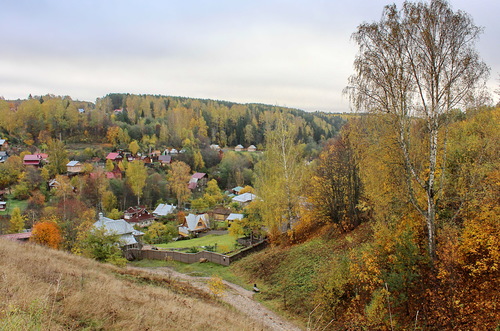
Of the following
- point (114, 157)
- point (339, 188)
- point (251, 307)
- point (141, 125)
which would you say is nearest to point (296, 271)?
point (251, 307)

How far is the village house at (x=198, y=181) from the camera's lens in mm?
60109

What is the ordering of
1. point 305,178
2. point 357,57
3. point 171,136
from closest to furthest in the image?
point 357,57 < point 305,178 < point 171,136

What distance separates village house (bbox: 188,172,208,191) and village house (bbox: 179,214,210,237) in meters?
18.5

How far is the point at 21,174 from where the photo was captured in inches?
1941

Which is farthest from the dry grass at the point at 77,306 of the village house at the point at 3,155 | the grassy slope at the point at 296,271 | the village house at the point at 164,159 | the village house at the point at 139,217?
the village house at the point at 3,155

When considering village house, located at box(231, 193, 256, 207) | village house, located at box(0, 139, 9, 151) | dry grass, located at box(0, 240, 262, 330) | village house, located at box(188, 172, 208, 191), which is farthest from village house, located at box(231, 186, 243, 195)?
village house, located at box(0, 139, 9, 151)

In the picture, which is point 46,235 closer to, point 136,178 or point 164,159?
point 136,178

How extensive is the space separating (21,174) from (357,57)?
57.9 m

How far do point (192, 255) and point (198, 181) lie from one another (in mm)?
39816

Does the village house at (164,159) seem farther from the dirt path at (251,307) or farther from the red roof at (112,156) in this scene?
the dirt path at (251,307)

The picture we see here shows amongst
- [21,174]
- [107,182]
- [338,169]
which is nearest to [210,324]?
[338,169]

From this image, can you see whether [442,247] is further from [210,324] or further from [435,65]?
[210,324]

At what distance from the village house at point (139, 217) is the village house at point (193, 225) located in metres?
5.95

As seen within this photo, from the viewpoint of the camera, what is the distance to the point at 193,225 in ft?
130
